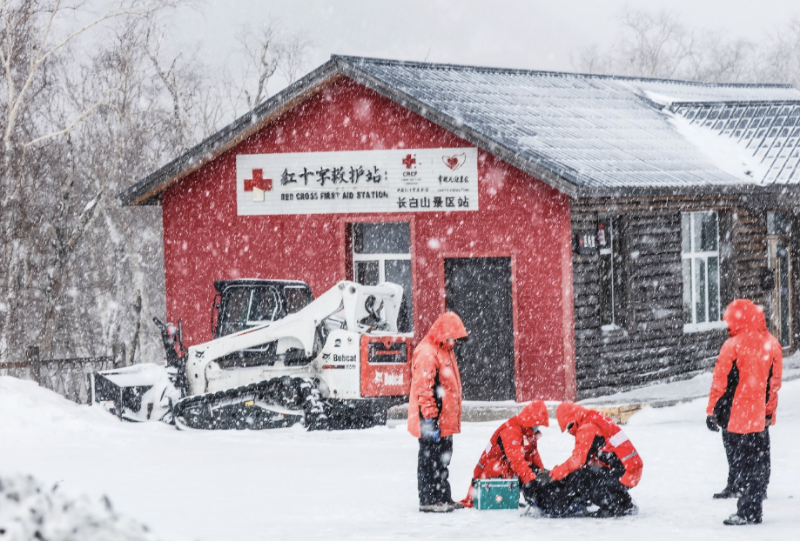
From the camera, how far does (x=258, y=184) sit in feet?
65.8

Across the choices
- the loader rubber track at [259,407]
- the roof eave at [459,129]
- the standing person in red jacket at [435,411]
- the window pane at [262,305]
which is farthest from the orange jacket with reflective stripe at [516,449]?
the window pane at [262,305]

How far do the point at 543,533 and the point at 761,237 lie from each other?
1436 cm

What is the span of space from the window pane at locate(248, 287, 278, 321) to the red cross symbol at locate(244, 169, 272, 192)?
2.73 meters

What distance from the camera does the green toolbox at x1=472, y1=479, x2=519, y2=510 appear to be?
33.8 ft

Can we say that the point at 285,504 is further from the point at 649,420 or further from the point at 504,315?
the point at 504,315

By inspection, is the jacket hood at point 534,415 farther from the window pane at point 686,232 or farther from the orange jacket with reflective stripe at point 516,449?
the window pane at point 686,232

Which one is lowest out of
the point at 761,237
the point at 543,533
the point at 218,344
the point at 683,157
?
the point at 543,533

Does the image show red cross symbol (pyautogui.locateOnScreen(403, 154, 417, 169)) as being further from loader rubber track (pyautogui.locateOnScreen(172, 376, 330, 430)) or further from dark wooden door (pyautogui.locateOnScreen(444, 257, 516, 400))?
loader rubber track (pyautogui.locateOnScreen(172, 376, 330, 430))

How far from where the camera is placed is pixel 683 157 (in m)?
21.9

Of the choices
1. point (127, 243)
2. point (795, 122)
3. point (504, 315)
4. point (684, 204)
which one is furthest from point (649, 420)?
point (127, 243)

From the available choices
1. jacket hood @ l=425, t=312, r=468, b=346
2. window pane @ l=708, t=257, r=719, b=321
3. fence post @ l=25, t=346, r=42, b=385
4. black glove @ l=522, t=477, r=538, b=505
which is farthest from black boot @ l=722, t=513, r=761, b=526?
fence post @ l=25, t=346, r=42, b=385

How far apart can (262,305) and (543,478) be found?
327 inches

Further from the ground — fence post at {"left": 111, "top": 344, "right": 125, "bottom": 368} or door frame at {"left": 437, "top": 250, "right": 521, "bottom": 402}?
door frame at {"left": 437, "top": 250, "right": 521, "bottom": 402}

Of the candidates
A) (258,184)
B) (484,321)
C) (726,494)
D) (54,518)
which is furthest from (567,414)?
(258,184)
